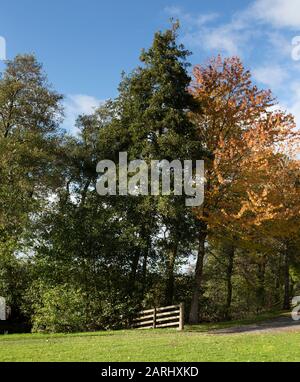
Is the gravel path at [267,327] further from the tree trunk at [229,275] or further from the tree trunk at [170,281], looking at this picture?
the tree trunk at [229,275]

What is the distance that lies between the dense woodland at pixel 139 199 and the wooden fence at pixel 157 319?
73 cm

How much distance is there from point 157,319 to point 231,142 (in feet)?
31.6

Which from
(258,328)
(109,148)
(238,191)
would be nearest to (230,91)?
(238,191)

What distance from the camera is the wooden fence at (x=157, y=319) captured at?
23297 mm

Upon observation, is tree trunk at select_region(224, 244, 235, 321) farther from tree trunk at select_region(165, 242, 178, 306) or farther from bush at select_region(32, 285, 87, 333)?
bush at select_region(32, 285, 87, 333)

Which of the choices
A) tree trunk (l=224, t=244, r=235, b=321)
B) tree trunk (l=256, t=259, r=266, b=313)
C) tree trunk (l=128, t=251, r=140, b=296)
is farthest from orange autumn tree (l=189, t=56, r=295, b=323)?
tree trunk (l=256, t=259, r=266, b=313)

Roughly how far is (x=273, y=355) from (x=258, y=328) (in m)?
8.79

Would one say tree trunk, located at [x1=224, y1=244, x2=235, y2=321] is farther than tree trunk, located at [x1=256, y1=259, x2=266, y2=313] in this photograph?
No

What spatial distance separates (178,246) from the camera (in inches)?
1093

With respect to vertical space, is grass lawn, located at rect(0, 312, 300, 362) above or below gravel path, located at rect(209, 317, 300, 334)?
above

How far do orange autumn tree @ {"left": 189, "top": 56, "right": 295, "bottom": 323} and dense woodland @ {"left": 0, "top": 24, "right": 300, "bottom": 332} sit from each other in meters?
0.06

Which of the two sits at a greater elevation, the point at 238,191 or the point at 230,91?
the point at 230,91

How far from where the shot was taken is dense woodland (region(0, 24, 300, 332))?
2381cm
